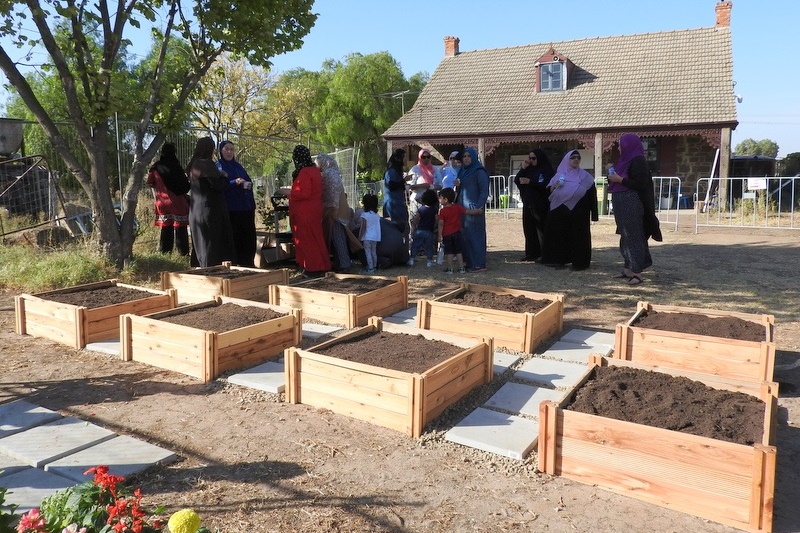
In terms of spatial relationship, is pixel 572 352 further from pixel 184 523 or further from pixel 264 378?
pixel 184 523

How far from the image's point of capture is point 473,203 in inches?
347

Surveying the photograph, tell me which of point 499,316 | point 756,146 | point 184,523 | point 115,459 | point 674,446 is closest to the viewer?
point 184,523

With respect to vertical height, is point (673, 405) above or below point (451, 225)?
below

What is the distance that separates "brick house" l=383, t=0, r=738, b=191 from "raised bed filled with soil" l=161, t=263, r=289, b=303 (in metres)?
16.7

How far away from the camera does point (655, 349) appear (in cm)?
468

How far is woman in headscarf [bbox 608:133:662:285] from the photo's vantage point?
750cm

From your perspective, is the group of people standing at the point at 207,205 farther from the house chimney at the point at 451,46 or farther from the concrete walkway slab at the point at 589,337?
the house chimney at the point at 451,46

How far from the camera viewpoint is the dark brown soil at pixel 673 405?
3025mm

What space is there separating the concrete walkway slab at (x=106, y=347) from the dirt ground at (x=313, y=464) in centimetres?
12

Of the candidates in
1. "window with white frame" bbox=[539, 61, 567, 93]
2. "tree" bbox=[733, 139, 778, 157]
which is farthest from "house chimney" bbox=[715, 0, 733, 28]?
"tree" bbox=[733, 139, 778, 157]

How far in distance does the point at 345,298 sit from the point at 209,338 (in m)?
1.81

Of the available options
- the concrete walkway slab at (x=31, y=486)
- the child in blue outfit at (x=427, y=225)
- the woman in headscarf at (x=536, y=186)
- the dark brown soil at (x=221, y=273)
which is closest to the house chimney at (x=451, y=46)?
the woman in headscarf at (x=536, y=186)

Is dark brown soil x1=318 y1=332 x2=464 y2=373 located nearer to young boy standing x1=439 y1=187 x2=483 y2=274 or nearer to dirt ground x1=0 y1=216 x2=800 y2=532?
dirt ground x1=0 y1=216 x2=800 y2=532

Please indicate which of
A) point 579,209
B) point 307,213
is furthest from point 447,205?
point 307,213
